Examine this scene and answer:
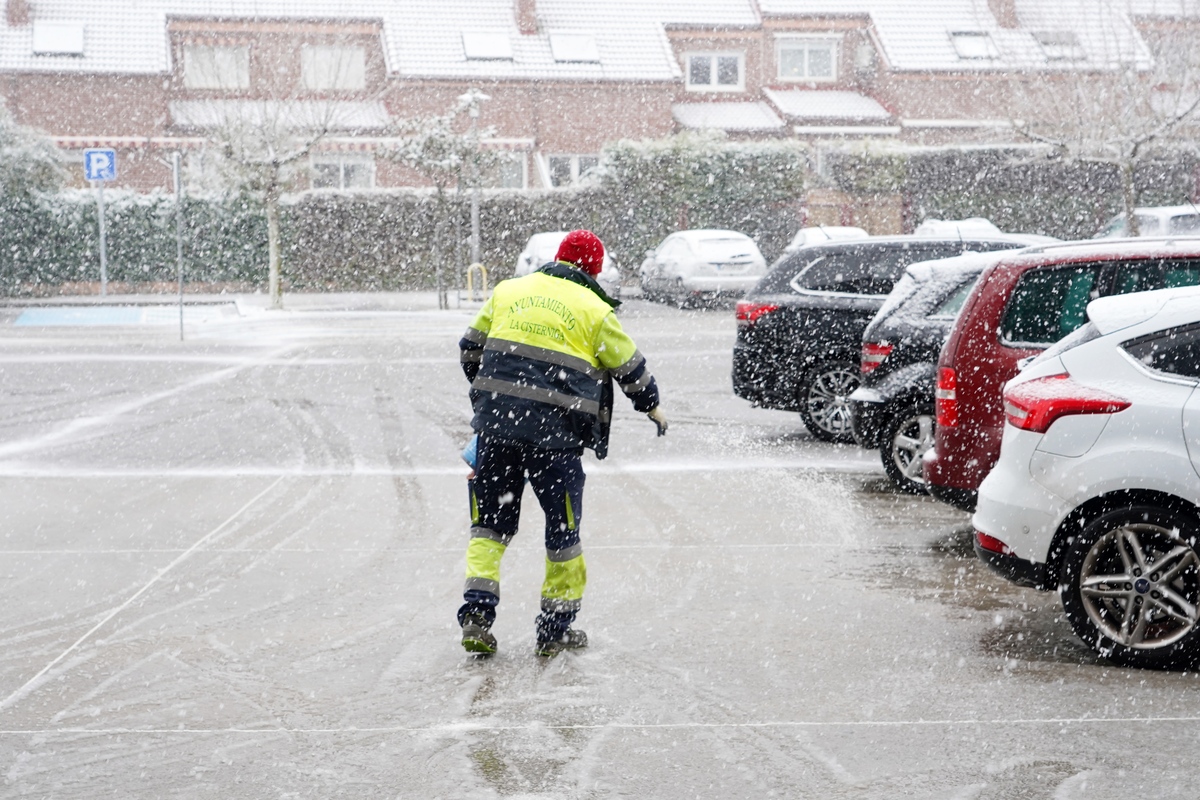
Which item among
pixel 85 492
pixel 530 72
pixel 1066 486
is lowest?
pixel 85 492

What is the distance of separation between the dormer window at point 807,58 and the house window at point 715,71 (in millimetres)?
Answer: 1329

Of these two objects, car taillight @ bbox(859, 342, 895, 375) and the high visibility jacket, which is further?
car taillight @ bbox(859, 342, 895, 375)

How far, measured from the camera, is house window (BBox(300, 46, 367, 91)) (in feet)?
147

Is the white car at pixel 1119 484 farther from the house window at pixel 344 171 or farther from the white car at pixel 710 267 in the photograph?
the house window at pixel 344 171

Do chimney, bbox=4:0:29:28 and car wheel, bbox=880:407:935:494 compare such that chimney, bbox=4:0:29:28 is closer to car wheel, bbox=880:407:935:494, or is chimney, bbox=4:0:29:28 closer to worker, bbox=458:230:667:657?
car wheel, bbox=880:407:935:494

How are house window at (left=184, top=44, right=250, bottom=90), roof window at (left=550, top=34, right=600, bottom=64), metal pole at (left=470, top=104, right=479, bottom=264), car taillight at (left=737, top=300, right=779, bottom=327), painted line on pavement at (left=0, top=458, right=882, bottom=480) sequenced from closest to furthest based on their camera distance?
1. painted line on pavement at (left=0, top=458, right=882, bottom=480)
2. car taillight at (left=737, top=300, right=779, bottom=327)
3. metal pole at (left=470, top=104, right=479, bottom=264)
4. house window at (left=184, top=44, right=250, bottom=90)
5. roof window at (left=550, top=34, right=600, bottom=64)

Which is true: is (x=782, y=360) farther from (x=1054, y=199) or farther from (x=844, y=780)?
(x=1054, y=199)

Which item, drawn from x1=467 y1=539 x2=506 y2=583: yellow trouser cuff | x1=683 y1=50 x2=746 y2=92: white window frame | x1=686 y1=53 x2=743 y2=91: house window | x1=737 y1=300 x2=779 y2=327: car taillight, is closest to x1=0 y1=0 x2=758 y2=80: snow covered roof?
x1=683 y1=50 x2=746 y2=92: white window frame

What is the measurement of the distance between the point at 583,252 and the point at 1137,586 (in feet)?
8.14

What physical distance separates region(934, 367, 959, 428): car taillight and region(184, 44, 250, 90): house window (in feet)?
132

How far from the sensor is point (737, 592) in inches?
301

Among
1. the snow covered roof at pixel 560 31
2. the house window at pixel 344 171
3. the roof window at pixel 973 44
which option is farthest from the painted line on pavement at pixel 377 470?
the roof window at pixel 973 44

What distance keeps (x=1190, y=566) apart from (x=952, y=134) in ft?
146

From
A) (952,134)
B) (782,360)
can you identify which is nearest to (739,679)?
(782,360)
